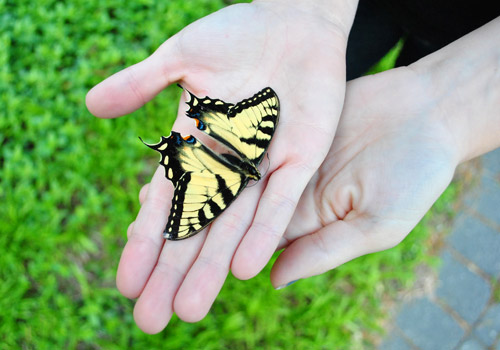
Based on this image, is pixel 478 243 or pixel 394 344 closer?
pixel 394 344

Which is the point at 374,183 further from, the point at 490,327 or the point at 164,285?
the point at 490,327

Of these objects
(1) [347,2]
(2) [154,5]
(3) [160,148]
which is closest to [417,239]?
(1) [347,2]

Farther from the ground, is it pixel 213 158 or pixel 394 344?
pixel 213 158

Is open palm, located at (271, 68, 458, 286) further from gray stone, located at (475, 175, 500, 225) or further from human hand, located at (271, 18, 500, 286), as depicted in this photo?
gray stone, located at (475, 175, 500, 225)

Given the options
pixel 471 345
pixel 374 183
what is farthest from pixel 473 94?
pixel 471 345

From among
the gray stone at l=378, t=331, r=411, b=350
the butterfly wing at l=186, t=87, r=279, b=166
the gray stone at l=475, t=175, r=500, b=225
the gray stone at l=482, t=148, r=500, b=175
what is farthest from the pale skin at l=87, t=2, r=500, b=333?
the gray stone at l=482, t=148, r=500, b=175

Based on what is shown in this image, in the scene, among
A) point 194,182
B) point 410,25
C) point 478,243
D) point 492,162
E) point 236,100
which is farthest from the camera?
point 492,162

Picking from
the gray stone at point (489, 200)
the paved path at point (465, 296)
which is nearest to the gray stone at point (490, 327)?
the paved path at point (465, 296)
